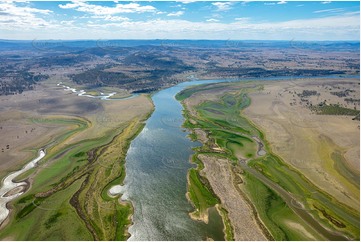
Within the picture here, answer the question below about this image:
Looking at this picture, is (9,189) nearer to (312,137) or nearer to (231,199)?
(231,199)

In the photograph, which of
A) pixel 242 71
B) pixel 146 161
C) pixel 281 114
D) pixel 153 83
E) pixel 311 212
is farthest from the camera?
pixel 242 71

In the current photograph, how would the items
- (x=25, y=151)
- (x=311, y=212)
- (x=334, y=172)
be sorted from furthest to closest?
(x=25, y=151) < (x=334, y=172) < (x=311, y=212)

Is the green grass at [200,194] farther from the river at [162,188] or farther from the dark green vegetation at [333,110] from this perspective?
the dark green vegetation at [333,110]

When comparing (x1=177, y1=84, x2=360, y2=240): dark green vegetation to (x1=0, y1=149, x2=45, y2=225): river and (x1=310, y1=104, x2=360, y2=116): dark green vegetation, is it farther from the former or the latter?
(x1=0, y1=149, x2=45, y2=225): river

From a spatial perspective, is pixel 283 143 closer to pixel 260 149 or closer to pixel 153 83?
pixel 260 149

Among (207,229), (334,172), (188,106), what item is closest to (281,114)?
(188,106)

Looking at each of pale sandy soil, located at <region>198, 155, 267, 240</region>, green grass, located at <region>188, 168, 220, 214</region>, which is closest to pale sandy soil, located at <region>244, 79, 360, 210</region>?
pale sandy soil, located at <region>198, 155, 267, 240</region>
